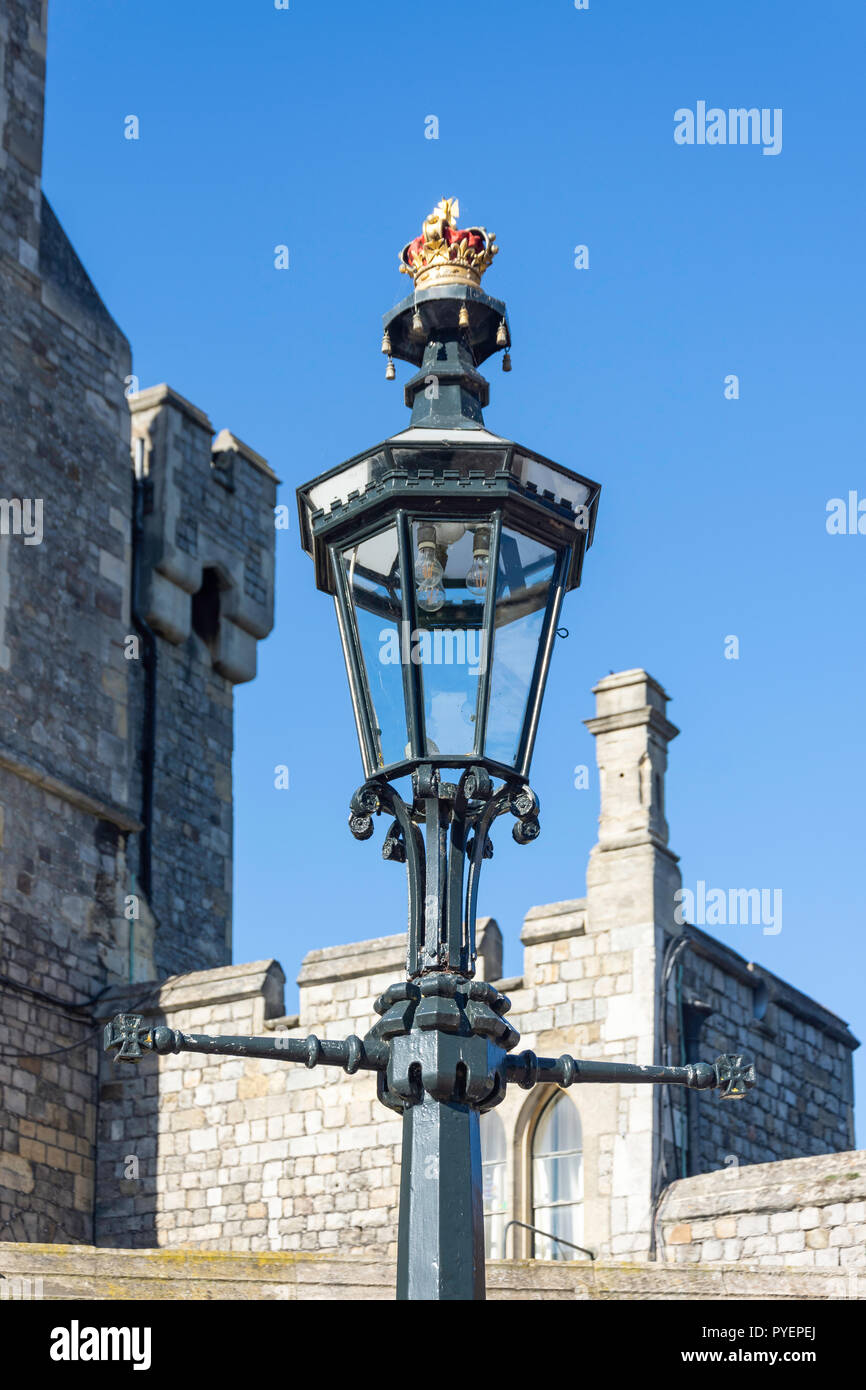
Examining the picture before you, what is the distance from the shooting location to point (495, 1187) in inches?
518

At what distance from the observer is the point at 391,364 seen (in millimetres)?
5871

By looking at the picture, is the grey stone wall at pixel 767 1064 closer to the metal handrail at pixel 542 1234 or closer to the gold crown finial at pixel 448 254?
the metal handrail at pixel 542 1234

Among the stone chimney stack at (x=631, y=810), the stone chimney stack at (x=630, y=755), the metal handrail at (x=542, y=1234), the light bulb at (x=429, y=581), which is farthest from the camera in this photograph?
the stone chimney stack at (x=630, y=755)

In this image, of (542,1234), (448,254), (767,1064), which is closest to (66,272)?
(767,1064)

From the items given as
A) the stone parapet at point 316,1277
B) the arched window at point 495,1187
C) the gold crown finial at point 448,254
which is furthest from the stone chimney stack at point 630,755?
the gold crown finial at point 448,254

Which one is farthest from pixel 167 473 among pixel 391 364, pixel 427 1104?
pixel 427 1104

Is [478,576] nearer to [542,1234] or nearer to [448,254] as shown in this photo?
[448,254]

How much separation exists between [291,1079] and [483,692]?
940cm

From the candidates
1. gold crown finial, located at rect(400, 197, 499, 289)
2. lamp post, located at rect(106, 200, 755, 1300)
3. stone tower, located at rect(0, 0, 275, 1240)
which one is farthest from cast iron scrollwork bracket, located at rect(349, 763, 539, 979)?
stone tower, located at rect(0, 0, 275, 1240)

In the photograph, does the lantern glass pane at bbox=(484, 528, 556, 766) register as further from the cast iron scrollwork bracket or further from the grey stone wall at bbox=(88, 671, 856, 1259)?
the grey stone wall at bbox=(88, 671, 856, 1259)

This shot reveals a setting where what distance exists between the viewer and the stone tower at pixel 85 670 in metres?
14.9

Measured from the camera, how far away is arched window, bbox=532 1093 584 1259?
505 inches

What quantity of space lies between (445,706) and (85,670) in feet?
37.7

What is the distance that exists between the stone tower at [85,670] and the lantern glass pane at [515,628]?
9.76 m
